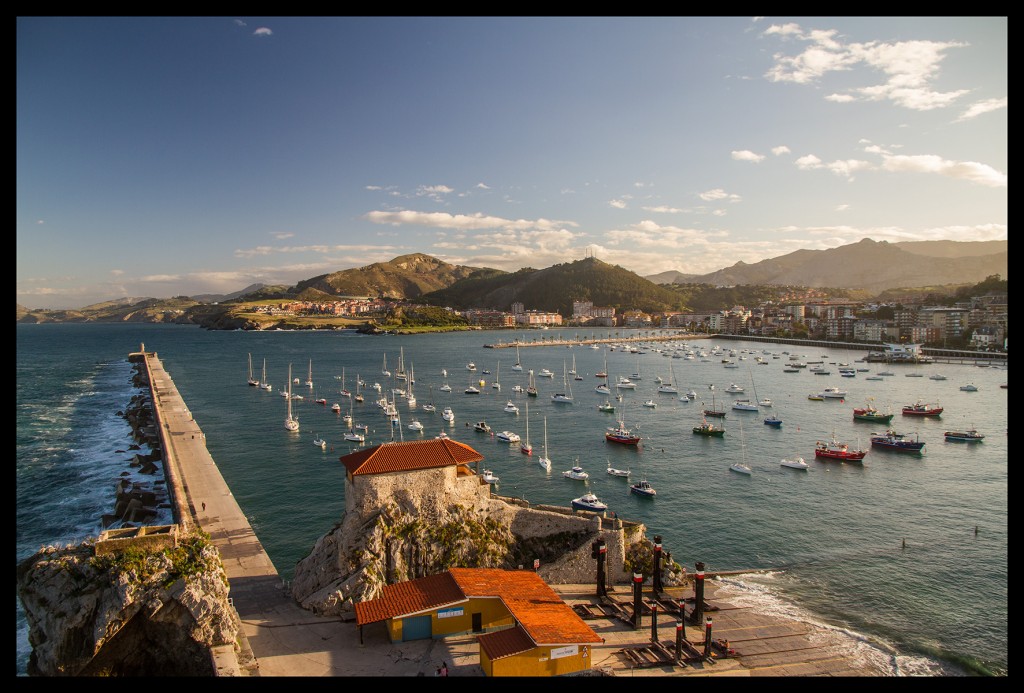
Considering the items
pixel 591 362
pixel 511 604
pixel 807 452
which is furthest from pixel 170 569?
pixel 591 362

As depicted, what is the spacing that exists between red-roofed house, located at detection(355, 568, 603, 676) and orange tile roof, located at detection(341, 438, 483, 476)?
3.29m

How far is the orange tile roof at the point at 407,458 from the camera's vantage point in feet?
58.0

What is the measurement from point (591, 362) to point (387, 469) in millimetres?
74704

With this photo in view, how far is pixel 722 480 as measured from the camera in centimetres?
3158

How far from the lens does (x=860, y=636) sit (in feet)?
55.6

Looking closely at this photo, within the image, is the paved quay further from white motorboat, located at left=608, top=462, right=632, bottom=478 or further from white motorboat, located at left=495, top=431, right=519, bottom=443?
white motorboat, located at left=495, top=431, right=519, bottom=443

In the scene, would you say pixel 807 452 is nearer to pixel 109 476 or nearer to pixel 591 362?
pixel 109 476

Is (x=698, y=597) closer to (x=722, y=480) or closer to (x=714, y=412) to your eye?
(x=722, y=480)

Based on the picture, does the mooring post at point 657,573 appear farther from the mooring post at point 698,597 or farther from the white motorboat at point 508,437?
the white motorboat at point 508,437

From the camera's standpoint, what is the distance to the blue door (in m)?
14.8

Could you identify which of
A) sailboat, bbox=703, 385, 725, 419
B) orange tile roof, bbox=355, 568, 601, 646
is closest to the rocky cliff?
orange tile roof, bbox=355, 568, 601, 646

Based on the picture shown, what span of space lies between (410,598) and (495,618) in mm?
2352

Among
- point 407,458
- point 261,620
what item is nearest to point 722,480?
point 407,458

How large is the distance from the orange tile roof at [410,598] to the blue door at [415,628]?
0.28 meters
